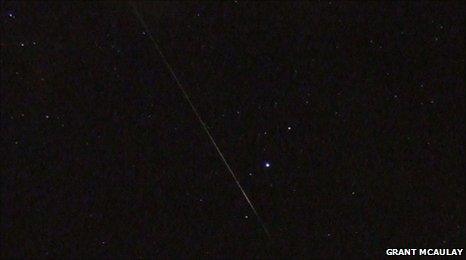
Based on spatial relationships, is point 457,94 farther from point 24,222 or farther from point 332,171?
point 24,222

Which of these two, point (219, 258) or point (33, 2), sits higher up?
point (33, 2)

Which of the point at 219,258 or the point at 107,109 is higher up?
the point at 107,109

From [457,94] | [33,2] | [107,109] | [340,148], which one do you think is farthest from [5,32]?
[457,94]

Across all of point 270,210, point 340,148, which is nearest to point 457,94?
point 340,148

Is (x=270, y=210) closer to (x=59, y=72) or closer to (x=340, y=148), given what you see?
(x=340, y=148)

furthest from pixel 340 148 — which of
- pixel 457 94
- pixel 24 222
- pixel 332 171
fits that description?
pixel 24 222

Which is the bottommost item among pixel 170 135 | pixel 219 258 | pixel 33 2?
pixel 219 258
